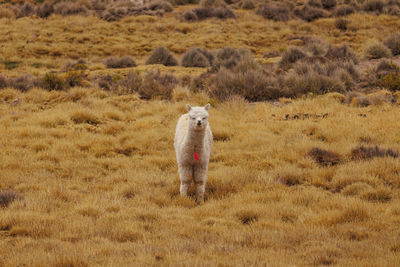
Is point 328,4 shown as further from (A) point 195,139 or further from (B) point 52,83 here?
(A) point 195,139

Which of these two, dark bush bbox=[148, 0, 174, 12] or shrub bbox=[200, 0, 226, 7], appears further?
shrub bbox=[200, 0, 226, 7]

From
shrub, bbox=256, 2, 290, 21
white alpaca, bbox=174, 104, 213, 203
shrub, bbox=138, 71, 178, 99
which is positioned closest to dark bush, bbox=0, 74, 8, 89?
shrub, bbox=138, 71, 178, 99

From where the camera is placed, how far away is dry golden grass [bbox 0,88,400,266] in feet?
19.0

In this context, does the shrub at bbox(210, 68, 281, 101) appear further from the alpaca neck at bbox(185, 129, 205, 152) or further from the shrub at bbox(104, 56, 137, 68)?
the alpaca neck at bbox(185, 129, 205, 152)

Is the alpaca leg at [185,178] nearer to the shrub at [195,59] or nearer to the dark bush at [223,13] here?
the shrub at [195,59]

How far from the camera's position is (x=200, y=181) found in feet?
27.7

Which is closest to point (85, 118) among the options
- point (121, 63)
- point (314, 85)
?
point (314, 85)

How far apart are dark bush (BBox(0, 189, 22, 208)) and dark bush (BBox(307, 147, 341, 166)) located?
6418mm

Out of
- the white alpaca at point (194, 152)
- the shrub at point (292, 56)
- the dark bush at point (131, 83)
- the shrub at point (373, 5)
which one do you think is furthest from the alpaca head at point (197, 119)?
the shrub at point (373, 5)

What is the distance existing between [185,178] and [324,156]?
12.3 feet

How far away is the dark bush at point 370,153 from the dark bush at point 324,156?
15.4 inches

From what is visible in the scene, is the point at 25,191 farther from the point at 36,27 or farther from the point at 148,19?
the point at 148,19

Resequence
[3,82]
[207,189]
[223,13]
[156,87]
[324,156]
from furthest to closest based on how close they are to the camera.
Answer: [223,13]
[3,82]
[156,87]
[324,156]
[207,189]

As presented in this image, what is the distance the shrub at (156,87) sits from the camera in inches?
693
